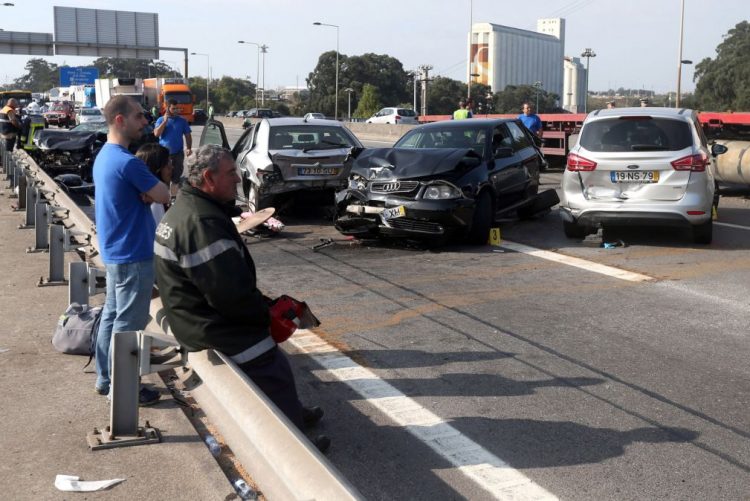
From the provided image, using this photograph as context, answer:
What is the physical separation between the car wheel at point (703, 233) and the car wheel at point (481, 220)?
8.38 feet

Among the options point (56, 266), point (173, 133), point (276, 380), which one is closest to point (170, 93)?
point (173, 133)

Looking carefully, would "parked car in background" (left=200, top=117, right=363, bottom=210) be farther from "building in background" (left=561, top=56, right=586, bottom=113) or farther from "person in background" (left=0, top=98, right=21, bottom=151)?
"building in background" (left=561, top=56, right=586, bottom=113)

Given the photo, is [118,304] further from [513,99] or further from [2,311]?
[513,99]

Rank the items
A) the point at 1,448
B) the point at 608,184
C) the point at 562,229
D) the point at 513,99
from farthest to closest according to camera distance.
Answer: the point at 513,99
the point at 562,229
the point at 608,184
the point at 1,448

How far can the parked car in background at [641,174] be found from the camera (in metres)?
10.9

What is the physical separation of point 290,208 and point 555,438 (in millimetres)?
10082

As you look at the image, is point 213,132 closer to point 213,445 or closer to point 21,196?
point 21,196

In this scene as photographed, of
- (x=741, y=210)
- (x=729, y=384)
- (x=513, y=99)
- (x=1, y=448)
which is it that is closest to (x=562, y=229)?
(x=741, y=210)

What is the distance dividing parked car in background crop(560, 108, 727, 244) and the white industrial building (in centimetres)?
10130

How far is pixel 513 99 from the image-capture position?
105 metres

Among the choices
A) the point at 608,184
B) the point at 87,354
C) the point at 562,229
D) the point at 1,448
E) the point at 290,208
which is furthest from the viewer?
the point at 290,208

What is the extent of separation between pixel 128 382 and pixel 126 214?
1.09 meters

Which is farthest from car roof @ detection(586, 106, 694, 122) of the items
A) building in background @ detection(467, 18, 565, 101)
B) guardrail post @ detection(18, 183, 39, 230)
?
building in background @ detection(467, 18, 565, 101)

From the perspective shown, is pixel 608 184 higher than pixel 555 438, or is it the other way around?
pixel 608 184
